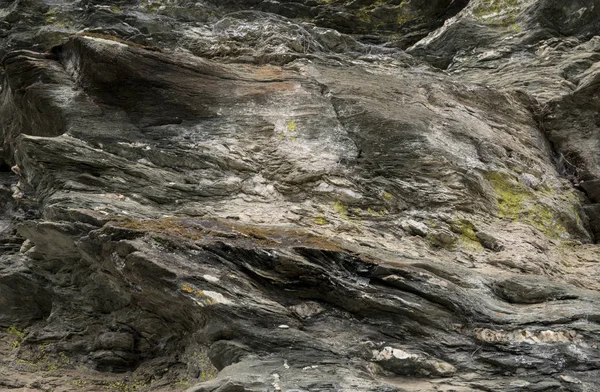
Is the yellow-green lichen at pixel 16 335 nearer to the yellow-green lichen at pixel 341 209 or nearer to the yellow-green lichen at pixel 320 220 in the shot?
the yellow-green lichen at pixel 320 220

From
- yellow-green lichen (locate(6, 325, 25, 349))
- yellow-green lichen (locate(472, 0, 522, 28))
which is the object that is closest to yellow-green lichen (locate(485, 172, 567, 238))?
yellow-green lichen (locate(472, 0, 522, 28))

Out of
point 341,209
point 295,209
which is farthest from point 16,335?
point 341,209

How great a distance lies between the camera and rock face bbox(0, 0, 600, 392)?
732 centimetres

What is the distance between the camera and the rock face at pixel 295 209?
732 centimetres

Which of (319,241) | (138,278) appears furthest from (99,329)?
(319,241)

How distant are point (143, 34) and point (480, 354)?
41.6 feet

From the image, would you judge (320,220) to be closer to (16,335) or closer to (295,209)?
(295,209)

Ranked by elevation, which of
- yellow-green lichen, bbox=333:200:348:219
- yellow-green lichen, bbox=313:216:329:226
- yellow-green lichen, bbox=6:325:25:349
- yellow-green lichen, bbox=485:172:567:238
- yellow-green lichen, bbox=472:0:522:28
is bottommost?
yellow-green lichen, bbox=6:325:25:349

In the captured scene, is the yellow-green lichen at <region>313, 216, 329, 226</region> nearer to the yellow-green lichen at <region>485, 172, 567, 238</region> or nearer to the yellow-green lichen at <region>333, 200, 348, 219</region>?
the yellow-green lichen at <region>333, 200, 348, 219</region>

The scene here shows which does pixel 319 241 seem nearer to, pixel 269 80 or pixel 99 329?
pixel 99 329

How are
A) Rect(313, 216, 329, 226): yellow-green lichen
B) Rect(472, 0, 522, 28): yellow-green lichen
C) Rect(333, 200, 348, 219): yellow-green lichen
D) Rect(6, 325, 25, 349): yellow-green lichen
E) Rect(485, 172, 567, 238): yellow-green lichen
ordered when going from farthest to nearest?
Rect(472, 0, 522, 28): yellow-green lichen
Rect(485, 172, 567, 238): yellow-green lichen
Rect(333, 200, 348, 219): yellow-green lichen
Rect(313, 216, 329, 226): yellow-green lichen
Rect(6, 325, 25, 349): yellow-green lichen

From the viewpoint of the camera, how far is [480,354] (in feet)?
23.4

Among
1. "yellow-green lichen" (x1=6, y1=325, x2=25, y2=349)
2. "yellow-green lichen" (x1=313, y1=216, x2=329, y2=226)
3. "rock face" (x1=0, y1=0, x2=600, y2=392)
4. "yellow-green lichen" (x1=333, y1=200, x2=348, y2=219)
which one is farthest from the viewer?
"yellow-green lichen" (x1=333, y1=200, x2=348, y2=219)

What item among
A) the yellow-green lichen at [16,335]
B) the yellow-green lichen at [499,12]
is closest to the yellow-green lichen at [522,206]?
the yellow-green lichen at [499,12]
